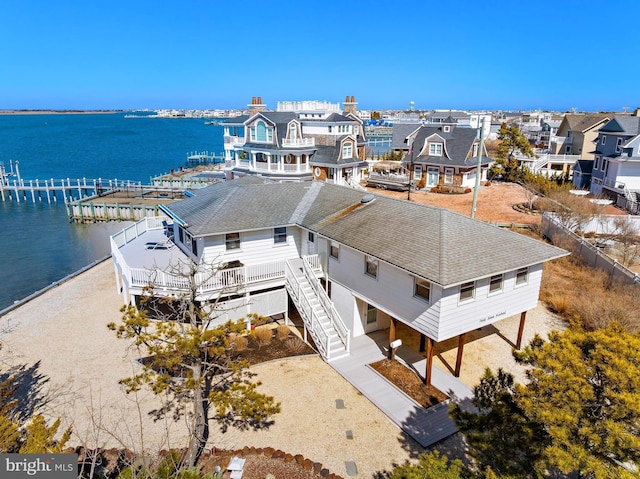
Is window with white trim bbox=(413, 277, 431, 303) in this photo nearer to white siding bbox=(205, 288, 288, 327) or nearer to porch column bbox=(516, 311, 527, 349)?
porch column bbox=(516, 311, 527, 349)

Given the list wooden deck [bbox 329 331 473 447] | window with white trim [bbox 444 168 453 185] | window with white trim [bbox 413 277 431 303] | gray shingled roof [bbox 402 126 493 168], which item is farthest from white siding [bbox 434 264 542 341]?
window with white trim [bbox 444 168 453 185]

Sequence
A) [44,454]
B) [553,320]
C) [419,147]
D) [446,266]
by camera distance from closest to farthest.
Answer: [44,454] < [446,266] < [553,320] < [419,147]

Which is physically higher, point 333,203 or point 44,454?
point 333,203

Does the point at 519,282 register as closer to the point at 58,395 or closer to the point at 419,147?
the point at 58,395

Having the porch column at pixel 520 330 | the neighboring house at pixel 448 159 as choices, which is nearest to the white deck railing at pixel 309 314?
the porch column at pixel 520 330

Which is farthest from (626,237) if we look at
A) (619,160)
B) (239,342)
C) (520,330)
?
(239,342)

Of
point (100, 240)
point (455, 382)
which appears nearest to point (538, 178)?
point (455, 382)

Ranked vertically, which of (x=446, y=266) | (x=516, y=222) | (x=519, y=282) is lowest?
(x=516, y=222)

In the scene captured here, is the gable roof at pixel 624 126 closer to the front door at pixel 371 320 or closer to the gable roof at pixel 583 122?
the gable roof at pixel 583 122
